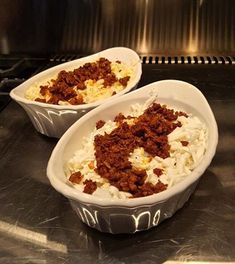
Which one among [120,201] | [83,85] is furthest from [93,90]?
[120,201]

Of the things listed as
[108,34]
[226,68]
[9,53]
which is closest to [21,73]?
[9,53]

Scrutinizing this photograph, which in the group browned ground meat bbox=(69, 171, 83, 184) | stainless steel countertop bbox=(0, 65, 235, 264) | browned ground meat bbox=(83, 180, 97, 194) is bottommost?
stainless steel countertop bbox=(0, 65, 235, 264)

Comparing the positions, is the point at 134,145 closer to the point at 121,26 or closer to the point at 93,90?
the point at 93,90

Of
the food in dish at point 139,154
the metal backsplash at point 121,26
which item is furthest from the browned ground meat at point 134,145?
the metal backsplash at point 121,26

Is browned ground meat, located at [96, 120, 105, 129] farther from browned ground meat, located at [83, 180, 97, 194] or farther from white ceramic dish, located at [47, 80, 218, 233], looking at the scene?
browned ground meat, located at [83, 180, 97, 194]

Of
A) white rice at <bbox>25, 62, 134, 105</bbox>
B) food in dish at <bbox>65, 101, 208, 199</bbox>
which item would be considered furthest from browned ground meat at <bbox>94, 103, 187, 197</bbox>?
white rice at <bbox>25, 62, 134, 105</bbox>

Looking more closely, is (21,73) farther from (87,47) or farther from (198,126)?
(198,126)
